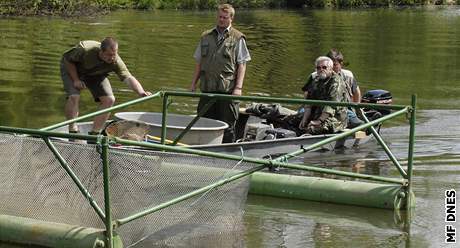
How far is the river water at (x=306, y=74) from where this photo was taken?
347 inches

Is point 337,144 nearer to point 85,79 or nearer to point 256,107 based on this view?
point 256,107

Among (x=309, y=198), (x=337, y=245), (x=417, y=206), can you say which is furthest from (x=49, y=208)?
(x=417, y=206)

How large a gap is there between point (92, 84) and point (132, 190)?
4.82 m

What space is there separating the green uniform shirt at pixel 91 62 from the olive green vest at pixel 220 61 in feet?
4.20

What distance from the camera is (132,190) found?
21.9 feet

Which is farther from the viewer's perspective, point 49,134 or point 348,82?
point 348,82

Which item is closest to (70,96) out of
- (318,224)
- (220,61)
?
(220,61)

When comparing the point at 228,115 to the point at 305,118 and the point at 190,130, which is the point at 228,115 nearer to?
the point at 190,130

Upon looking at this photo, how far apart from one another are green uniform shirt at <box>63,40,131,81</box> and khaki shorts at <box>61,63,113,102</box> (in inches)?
3.4

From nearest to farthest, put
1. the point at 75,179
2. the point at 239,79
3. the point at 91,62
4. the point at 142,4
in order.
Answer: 1. the point at 75,179
2. the point at 91,62
3. the point at 239,79
4. the point at 142,4

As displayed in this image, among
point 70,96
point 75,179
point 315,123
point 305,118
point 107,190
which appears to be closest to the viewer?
point 107,190

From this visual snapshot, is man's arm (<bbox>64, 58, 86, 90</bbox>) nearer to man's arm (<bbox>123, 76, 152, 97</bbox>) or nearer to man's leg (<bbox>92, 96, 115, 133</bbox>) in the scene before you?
man's leg (<bbox>92, 96, 115, 133</bbox>)

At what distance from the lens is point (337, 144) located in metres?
12.7

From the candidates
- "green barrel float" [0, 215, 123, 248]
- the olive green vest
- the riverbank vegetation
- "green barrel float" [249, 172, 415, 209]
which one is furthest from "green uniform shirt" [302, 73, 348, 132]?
the riverbank vegetation
